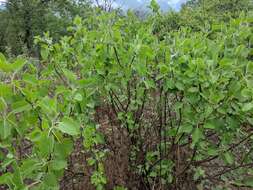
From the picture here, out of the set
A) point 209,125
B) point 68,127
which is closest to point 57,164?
point 68,127

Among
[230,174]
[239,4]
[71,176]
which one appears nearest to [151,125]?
[71,176]

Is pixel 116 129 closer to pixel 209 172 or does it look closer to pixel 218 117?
pixel 218 117

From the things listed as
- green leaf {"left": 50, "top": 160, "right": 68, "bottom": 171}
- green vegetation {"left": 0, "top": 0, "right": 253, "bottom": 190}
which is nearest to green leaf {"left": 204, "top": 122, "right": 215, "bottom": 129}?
green vegetation {"left": 0, "top": 0, "right": 253, "bottom": 190}

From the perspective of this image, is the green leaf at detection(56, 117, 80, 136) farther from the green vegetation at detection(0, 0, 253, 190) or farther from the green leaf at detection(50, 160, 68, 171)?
the green leaf at detection(50, 160, 68, 171)

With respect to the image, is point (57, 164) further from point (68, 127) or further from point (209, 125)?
point (209, 125)

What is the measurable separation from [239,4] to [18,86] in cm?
1278

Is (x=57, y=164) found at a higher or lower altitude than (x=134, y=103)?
lower

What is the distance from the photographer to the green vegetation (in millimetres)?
1323

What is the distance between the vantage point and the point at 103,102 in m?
2.28

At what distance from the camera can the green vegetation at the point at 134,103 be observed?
132 centimetres

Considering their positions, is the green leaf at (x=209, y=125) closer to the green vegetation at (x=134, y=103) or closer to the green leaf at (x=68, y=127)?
the green vegetation at (x=134, y=103)

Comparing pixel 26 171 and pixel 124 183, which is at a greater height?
pixel 26 171

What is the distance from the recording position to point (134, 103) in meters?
2.18

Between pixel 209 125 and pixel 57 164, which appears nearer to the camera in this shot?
pixel 57 164
